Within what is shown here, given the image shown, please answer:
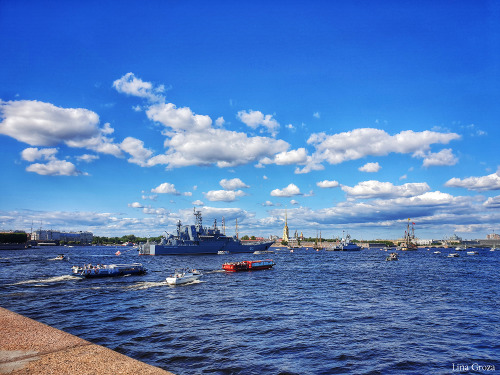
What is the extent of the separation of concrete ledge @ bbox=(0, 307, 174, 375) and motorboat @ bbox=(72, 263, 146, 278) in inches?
1788

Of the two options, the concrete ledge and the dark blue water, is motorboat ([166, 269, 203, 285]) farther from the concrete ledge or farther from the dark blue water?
the concrete ledge

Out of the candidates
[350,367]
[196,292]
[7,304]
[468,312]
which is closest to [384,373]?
[350,367]

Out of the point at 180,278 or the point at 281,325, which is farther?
the point at 180,278

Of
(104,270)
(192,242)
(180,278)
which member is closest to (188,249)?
(192,242)

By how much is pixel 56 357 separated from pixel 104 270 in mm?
50938

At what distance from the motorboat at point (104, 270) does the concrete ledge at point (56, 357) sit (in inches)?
1788

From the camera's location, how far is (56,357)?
34.8 ft

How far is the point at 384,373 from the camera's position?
51.4ft

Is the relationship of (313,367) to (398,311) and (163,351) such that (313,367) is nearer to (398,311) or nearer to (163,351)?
(163,351)

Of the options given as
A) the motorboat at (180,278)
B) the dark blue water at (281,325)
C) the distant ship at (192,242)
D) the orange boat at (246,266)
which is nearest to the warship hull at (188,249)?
the distant ship at (192,242)

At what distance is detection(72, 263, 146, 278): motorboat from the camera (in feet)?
182

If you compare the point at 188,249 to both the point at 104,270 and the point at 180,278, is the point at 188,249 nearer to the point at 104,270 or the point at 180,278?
the point at 104,270

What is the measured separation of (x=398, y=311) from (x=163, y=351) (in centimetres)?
2056

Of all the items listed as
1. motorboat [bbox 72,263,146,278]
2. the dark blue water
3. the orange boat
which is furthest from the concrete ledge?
the orange boat
